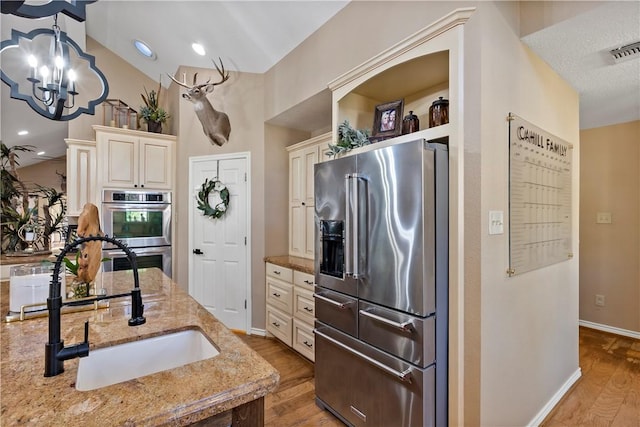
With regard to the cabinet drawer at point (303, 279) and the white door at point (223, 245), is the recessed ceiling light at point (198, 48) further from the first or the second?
the cabinet drawer at point (303, 279)

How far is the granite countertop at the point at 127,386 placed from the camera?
71cm

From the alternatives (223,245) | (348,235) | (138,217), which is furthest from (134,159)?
(348,235)

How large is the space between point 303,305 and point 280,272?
1.67 feet

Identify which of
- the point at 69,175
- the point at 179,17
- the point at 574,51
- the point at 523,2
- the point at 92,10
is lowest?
the point at 69,175

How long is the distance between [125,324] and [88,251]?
0.52 metres

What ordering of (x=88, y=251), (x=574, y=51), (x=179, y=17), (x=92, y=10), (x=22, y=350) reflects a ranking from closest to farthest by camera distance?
(x=22, y=350) → (x=88, y=251) → (x=574, y=51) → (x=179, y=17) → (x=92, y=10)

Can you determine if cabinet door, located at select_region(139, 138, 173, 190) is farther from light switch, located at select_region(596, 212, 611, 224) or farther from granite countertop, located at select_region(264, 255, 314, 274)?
light switch, located at select_region(596, 212, 611, 224)

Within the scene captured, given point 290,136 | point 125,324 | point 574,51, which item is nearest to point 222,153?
point 290,136

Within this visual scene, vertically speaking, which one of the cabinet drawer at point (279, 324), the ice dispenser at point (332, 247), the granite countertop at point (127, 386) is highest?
the ice dispenser at point (332, 247)

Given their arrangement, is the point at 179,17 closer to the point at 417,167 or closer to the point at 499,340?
the point at 417,167

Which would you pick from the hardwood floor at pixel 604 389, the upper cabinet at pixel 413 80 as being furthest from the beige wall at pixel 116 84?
the hardwood floor at pixel 604 389

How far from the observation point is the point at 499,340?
167 centimetres

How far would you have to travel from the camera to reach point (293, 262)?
3.11 meters

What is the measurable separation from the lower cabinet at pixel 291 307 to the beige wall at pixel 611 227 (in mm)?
3384
